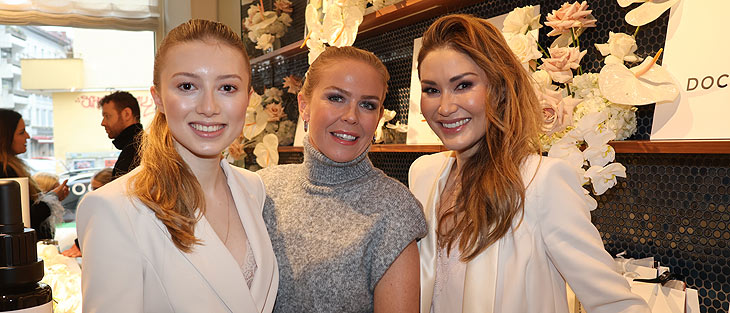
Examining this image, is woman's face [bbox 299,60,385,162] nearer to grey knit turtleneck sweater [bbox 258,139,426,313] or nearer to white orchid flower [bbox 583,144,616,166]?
grey knit turtleneck sweater [bbox 258,139,426,313]

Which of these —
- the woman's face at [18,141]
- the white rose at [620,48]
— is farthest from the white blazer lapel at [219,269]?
the woman's face at [18,141]

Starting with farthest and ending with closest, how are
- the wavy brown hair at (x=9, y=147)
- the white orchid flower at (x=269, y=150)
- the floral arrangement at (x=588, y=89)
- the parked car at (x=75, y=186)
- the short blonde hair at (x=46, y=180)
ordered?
the parked car at (x=75, y=186)
the short blonde hair at (x=46, y=180)
the wavy brown hair at (x=9, y=147)
the white orchid flower at (x=269, y=150)
the floral arrangement at (x=588, y=89)

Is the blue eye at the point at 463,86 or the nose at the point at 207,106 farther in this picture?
the blue eye at the point at 463,86

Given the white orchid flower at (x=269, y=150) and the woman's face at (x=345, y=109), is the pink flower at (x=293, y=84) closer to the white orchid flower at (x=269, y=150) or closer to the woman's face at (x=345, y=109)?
the white orchid flower at (x=269, y=150)

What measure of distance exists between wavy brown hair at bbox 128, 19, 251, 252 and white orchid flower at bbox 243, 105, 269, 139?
1.94m

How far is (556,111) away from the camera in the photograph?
1355 mm

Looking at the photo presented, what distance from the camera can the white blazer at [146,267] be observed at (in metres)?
0.92

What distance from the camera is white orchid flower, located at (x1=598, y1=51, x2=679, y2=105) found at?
3.99ft

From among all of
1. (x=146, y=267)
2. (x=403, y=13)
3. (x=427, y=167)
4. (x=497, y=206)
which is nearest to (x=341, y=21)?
(x=403, y=13)

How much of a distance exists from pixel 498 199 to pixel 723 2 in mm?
603

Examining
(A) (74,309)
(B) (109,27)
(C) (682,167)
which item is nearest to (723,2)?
(C) (682,167)

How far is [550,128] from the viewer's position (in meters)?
1.36

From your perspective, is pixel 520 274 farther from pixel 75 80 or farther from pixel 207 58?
pixel 75 80

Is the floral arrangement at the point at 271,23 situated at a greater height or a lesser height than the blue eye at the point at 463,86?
greater
